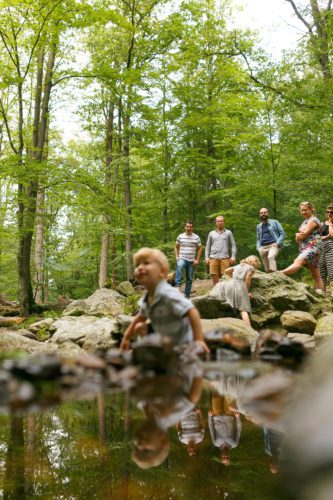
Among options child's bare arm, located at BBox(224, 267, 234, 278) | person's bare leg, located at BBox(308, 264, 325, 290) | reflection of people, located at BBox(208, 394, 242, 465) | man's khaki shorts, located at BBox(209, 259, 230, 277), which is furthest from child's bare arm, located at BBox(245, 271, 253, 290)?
reflection of people, located at BBox(208, 394, 242, 465)

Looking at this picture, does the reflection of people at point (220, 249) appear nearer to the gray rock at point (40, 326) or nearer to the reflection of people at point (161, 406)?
the gray rock at point (40, 326)

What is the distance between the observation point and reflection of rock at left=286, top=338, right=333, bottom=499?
30.9 inches

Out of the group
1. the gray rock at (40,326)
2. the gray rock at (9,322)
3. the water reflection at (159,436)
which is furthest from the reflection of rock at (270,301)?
the water reflection at (159,436)

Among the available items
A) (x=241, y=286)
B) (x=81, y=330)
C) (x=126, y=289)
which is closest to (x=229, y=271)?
(x=241, y=286)

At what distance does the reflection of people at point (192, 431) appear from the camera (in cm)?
179

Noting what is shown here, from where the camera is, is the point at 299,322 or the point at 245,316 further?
the point at 245,316

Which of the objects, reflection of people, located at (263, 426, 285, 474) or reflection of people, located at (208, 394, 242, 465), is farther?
reflection of people, located at (208, 394, 242, 465)

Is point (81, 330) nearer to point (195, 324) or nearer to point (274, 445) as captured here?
point (195, 324)

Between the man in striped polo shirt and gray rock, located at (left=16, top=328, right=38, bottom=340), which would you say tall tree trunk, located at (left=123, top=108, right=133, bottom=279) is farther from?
gray rock, located at (left=16, top=328, right=38, bottom=340)

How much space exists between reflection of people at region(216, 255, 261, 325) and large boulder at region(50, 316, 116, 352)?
2.98 m

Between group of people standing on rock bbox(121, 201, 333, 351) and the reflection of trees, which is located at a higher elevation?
group of people standing on rock bbox(121, 201, 333, 351)

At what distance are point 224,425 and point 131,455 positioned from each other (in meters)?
0.51

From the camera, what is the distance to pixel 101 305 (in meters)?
14.3

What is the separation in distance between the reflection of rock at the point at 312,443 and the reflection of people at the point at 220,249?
10.5 m
